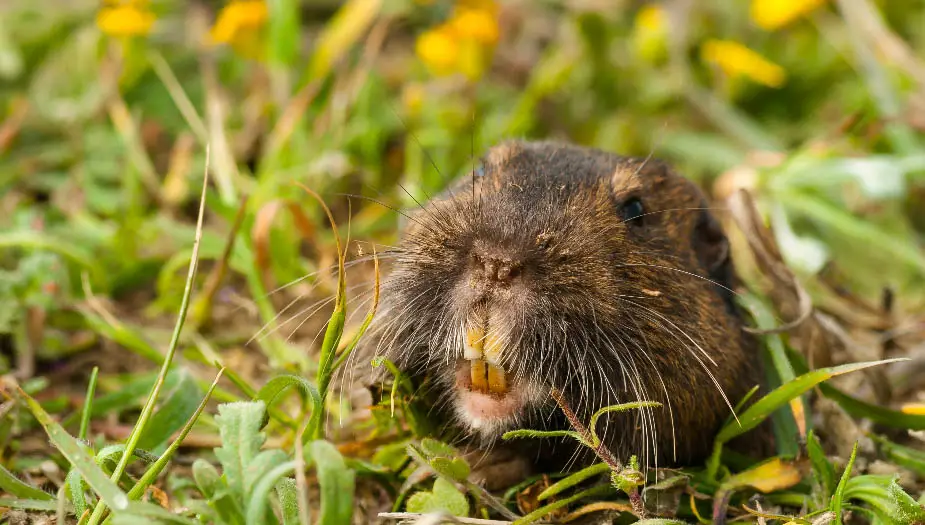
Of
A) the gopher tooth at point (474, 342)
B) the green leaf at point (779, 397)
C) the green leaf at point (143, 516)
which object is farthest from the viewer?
the green leaf at point (779, 397)

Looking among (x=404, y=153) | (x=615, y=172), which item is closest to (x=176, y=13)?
(x=404, y=153)

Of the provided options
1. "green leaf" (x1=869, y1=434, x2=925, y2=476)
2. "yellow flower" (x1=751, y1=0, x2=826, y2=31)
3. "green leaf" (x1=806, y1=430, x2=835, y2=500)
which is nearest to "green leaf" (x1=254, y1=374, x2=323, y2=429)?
"green leaf" (x1=806, y1=430, x2=835, y2=500)

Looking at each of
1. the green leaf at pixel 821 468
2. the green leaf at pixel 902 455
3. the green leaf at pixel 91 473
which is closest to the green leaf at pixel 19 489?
the green leaf at pixel 91 473

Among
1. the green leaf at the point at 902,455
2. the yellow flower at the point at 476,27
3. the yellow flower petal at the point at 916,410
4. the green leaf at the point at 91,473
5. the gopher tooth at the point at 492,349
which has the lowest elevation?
the green leaf at the point at 902,455

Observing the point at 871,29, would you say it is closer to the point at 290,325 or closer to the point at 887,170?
the point at 887,170

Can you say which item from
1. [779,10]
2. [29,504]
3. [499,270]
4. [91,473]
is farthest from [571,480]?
[779,10]

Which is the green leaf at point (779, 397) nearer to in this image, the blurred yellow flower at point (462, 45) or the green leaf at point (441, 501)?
the green leaf at point (441, 501)

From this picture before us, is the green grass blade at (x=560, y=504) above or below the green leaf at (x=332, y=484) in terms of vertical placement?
below

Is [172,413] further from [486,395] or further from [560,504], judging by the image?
[560,504]
